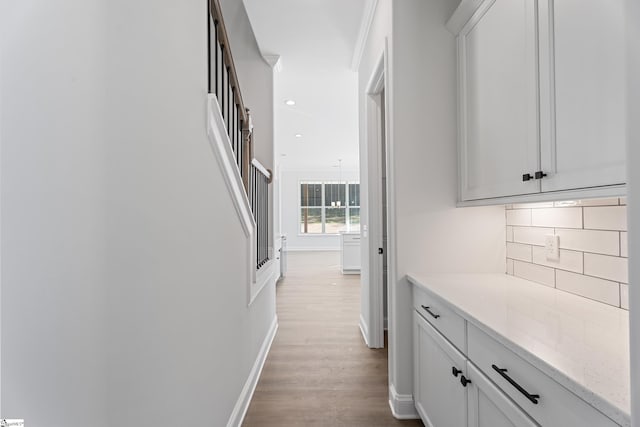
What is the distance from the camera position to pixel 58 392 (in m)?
0.60

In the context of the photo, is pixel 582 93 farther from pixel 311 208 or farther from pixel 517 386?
pixel 311 208

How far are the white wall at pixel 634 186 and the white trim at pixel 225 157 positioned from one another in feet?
4.35

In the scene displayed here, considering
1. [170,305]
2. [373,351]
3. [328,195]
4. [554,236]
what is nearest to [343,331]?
[373,351]

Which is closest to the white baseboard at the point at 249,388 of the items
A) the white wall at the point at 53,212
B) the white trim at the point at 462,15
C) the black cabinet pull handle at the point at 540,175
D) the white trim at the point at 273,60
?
the white wall at the point at 53,212

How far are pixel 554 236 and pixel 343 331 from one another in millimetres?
2250

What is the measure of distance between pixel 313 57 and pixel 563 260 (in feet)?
9.86

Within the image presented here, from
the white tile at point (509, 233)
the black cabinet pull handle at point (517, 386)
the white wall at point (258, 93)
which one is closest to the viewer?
the black cabinet pull handle at point (517, 386)

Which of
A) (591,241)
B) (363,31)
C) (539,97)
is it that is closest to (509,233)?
(591,241)

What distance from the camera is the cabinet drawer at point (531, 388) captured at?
734mm

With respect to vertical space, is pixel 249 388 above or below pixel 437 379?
below

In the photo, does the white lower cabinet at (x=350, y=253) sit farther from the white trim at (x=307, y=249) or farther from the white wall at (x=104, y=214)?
the white wall at (x=104, y=214)

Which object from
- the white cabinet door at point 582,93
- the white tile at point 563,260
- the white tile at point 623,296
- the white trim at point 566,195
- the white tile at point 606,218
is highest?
the white cabinet door at point 582,93

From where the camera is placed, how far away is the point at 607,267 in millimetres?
1230

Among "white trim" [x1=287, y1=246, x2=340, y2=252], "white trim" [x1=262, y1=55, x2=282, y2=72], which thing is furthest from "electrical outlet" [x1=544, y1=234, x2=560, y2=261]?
"white trim" [x1=287, y1=246, x2=340, y2=252]
